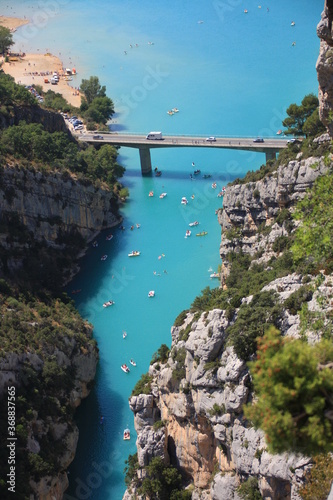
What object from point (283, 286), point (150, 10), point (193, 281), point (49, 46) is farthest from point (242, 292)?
point (150, 10)

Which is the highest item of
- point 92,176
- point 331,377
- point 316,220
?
point 316,220

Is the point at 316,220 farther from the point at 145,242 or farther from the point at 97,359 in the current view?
the point at 145,242

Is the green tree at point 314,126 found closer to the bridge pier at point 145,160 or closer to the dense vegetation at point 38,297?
the dense vegetation at point 38,297

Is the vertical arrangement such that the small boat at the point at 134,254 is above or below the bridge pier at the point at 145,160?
below

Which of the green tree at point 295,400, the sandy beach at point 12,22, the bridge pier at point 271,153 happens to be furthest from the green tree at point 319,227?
the sandy beach at point 12,22

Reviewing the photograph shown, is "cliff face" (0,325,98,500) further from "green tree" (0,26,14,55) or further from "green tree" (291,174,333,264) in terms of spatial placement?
"green tree" (0,26,14,55)
